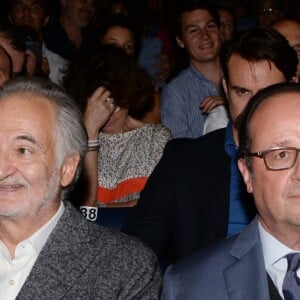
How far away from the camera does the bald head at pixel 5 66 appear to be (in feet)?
14.5

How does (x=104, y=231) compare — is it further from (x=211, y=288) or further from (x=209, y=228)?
(x=209, y=228)

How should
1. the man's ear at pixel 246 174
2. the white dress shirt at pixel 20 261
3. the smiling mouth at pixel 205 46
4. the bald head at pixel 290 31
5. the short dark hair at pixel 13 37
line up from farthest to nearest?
1. the smiling mouth at pixel 205 46
2. the bald head at pixel 290 31
3. the short dark hair at pixel 13 37
4. the white dress shirt at pixel 20 261
5. the man's ear at pixel 246 174

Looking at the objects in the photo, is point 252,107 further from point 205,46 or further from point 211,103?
point 205,46

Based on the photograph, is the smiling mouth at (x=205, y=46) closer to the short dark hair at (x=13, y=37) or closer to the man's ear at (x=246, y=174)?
the short dark hair at (x=13, y=37)

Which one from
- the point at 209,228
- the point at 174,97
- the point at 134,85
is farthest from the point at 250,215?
the point at 174,97

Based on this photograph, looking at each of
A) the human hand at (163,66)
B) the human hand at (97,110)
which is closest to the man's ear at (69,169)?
the human hand at (97,110)

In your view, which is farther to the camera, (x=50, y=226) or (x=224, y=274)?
(x=50, y=226)

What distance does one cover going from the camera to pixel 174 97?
550 cm

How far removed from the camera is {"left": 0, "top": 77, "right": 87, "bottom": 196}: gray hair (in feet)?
9.24

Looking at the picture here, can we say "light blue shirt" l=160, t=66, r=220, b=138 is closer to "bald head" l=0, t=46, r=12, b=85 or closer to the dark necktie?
"bald head" l=0, t=46, r=12, b=85

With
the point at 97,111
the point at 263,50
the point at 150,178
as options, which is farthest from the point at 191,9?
the point at 150,178

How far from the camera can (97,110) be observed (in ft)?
14.8

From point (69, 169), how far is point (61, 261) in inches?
12.1

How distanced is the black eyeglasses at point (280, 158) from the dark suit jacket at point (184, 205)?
36.1 inches
